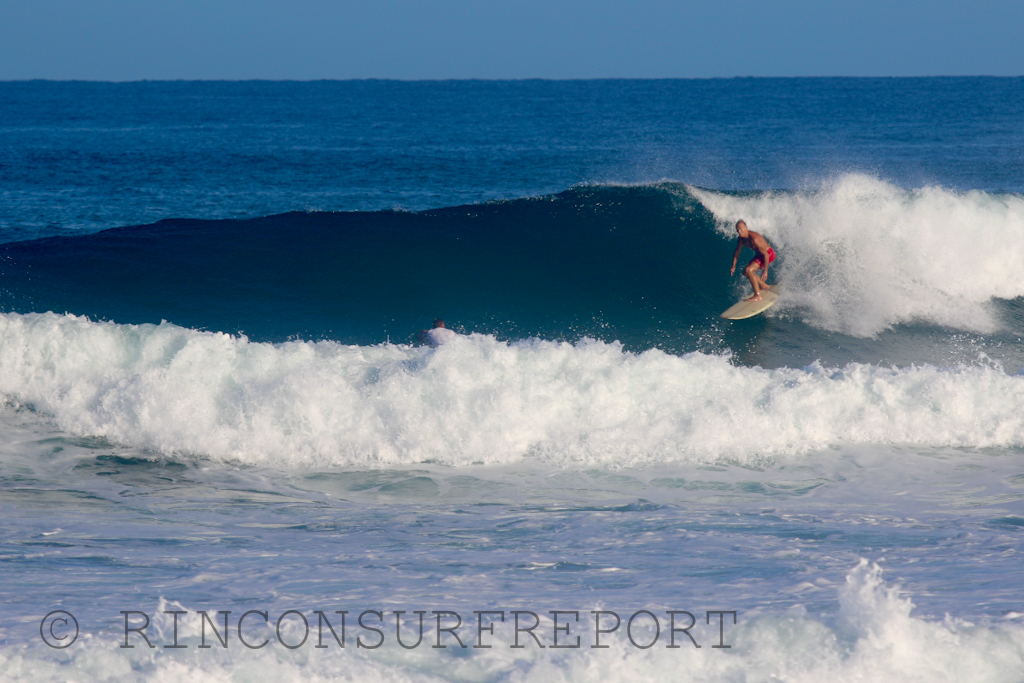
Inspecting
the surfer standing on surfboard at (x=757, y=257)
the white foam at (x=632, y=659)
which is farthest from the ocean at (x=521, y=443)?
the surfer standing on surfboard at (x=757, y=257)

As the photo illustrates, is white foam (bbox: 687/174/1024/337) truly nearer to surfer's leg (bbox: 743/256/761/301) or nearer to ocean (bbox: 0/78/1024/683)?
ocean (bbox: 0/78/1024/683)

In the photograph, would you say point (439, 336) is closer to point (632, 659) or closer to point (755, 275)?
point (755, 275)

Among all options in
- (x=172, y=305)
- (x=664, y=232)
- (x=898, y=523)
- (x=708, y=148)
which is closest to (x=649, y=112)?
(x=708, y=148)

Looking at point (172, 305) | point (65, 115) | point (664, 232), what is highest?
point (65, 115)

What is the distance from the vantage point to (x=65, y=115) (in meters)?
52.3

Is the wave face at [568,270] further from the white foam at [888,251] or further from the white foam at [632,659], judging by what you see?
the white foam at [632,659]

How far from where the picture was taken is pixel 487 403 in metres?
7.60

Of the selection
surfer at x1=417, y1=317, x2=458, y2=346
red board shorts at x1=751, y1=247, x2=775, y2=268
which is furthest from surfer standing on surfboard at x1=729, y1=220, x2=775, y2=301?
surfer at x1=417, y1=317, x2=458, y2=346

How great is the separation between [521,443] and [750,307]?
5.25 metres

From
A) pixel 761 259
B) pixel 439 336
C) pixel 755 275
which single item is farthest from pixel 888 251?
pixel 439 336

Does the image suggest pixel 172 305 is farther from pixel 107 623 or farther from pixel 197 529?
pixel 107 623

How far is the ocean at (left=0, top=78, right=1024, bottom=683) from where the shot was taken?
3984mm

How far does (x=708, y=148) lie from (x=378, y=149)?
44.2ft

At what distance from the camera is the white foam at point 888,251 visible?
448 inches
